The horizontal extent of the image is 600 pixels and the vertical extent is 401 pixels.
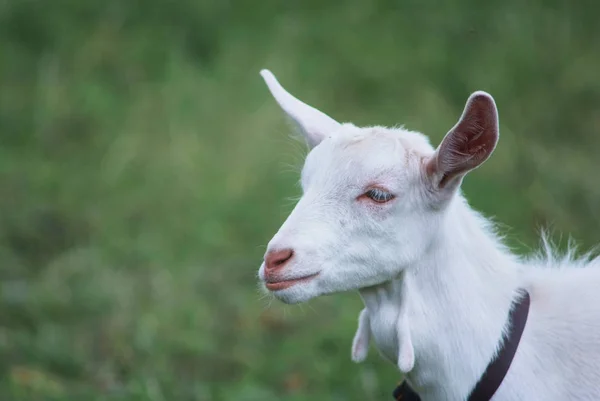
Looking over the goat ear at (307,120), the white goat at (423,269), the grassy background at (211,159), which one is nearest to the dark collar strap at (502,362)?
the white goat at (423,269)

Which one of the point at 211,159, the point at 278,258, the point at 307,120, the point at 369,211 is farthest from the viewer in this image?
the point at 211,159

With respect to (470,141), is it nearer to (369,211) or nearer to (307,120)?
(369,211)

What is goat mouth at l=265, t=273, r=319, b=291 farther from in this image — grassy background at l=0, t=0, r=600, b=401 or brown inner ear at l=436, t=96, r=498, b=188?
grassy background at l=0, t=0, r=600, b=401

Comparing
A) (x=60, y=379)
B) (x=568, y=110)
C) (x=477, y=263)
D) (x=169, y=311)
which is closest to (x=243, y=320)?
(x=169, y=311)

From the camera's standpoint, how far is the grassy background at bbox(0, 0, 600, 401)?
6.07 m

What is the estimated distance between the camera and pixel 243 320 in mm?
6570

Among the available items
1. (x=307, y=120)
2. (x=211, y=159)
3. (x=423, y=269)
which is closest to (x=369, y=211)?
(x=423, y=269)

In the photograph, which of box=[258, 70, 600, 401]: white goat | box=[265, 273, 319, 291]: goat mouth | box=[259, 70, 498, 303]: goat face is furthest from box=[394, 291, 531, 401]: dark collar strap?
box=[265, 273, 319, 291]: goat mouth

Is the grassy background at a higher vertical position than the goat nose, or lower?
higher

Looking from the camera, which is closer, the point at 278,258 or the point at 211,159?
the point at 278,258

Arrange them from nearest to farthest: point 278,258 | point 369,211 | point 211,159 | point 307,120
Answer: point 278,258, point 369,211, point 307,120, point 211,159

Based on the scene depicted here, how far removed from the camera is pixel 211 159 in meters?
8.47

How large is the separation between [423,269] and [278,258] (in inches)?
19.8

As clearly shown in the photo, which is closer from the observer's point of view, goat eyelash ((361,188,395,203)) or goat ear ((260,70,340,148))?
goat eyelash ((361,188,395,203))
